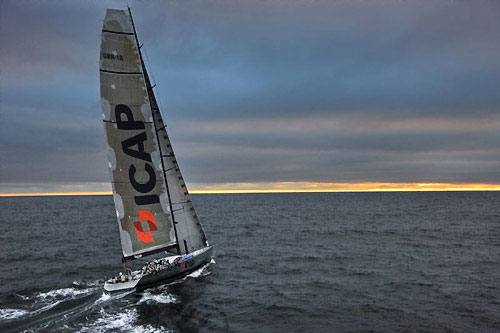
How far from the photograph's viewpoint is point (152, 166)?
28.5 m

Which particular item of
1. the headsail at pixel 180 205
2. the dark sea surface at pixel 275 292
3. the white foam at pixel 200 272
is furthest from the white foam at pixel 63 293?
the white foam at pixel 200 272

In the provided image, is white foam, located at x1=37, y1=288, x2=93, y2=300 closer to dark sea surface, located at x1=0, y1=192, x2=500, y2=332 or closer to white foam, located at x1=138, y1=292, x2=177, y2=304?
dark sea surface, located at x1=0, y1=192, x2=500, y2=332

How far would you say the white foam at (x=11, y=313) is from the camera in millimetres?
22344

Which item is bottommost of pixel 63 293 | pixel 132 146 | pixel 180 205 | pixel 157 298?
pixel 157 298

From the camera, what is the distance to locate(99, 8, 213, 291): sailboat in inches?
1040

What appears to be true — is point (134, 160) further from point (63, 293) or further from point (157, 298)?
point (63, 293)

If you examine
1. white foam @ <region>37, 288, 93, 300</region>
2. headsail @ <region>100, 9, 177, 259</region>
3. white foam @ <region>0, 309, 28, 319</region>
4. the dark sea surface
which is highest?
headsail @ <region>100, 9, 177, 259</region>

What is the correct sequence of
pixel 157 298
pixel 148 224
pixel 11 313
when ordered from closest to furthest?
1. pixel 11 313
2. pixel 157 298
3. pixel 148 224

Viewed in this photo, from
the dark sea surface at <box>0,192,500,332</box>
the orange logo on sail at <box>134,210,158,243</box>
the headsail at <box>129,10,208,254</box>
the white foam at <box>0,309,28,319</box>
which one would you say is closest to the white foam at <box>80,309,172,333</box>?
the dark sea surface at <box>0,192,500,332</box>

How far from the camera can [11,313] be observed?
2291cm

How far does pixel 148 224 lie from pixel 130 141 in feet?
23.4

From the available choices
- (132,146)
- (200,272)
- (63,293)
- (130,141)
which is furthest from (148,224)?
(63,293)

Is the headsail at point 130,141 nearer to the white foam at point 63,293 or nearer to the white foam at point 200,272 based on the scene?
the white foam at point 63,293

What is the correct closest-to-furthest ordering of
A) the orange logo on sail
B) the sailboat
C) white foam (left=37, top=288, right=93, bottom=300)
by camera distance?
1. the sailboat
2. white foam (left=37, top=288, right=93, bottom=300)
3. the orange logo on sail
